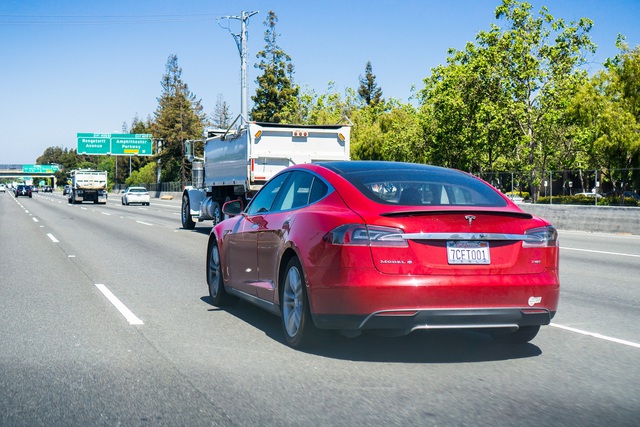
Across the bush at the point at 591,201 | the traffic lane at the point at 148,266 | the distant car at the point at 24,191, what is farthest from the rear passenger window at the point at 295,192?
the distant car at the point at 24,191

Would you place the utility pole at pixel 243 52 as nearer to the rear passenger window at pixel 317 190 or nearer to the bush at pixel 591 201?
the bush at pixel 591 201

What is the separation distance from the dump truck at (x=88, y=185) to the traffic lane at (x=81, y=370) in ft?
169

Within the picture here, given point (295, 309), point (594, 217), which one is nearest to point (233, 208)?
point (295, 309)

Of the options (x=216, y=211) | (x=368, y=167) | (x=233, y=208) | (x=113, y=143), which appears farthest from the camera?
(x=113, y=143)

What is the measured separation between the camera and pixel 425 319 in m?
5.73

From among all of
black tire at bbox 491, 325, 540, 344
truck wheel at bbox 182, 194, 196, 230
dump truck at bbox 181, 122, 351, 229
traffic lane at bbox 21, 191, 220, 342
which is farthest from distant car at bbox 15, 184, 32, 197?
black tire at bbox 491, 325, 540, 344

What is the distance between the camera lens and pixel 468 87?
149 feet

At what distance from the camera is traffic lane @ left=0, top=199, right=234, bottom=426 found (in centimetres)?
467

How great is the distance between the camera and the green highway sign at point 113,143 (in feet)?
282

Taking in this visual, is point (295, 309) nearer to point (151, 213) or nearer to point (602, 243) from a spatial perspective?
point (602, 243)

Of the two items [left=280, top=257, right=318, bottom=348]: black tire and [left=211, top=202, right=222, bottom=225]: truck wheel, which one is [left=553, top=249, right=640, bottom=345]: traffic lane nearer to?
[left=280, top=257, right=318, bottom=348]: black tire

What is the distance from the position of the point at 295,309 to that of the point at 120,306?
132 inches

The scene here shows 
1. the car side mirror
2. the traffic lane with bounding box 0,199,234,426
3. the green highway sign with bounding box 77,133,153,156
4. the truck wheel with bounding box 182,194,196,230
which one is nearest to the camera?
the traffic lane with bounding box 0,199,234,426

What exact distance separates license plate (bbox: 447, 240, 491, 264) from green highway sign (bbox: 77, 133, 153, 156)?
83546 mm
